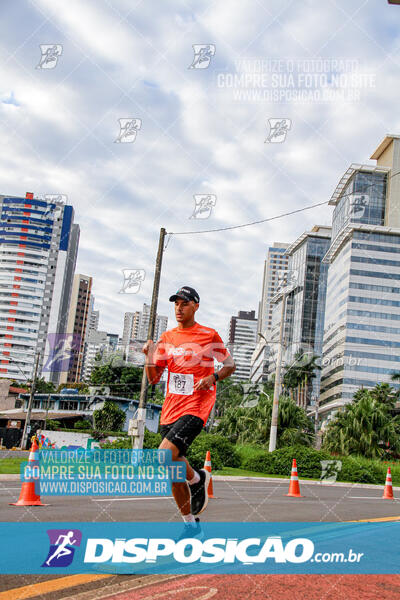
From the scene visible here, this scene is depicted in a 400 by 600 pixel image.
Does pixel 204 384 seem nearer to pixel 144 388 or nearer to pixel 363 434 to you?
pixel 144 388

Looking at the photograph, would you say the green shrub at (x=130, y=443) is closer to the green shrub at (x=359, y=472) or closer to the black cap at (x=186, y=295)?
the green shrub at (x=359, y=472)

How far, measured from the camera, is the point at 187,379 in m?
4.37

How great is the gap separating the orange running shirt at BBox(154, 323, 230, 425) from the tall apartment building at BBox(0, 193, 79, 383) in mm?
162339

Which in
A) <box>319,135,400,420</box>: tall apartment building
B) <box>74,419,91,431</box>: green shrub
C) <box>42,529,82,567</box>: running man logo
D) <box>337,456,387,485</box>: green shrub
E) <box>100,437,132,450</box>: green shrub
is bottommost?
<box>74,419,91,431</box>: green shrub

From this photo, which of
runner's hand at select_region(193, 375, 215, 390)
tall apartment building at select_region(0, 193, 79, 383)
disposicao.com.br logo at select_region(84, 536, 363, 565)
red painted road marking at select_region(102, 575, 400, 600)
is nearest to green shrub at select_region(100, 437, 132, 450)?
disposicao.com.br logo at select_region(84, 536, 363, 565)

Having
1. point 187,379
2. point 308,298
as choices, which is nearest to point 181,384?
point 187,379

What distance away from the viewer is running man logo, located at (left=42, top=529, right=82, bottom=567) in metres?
3.71

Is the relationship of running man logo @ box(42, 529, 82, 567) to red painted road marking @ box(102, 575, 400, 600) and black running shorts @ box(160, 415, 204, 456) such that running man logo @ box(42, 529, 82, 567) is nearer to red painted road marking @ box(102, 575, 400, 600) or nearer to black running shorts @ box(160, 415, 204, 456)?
red painted road marking @ box(102, 575, 400, 600)

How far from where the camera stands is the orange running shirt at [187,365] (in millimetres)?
4301

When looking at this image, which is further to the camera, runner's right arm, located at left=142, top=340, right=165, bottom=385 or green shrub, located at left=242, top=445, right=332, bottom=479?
green shrub, located at left=242, top=445, right=332, bottom=479

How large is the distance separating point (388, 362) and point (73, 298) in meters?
115

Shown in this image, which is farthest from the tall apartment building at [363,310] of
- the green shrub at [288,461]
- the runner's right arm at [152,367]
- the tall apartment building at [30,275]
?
the runner's right arm at [152,367]

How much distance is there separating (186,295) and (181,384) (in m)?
0.68

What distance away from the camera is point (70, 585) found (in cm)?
315
